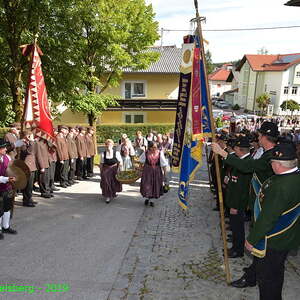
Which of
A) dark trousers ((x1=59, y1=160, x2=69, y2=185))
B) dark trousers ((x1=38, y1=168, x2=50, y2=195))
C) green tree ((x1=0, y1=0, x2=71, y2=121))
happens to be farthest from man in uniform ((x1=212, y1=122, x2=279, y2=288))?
green tree ((x1=0, y1=0, x2=71, y2=121))

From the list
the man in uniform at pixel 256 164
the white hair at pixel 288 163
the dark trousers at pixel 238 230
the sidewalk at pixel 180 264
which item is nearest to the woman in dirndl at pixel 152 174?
the sidewalk at pixel 180 264

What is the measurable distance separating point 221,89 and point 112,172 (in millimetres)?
80288

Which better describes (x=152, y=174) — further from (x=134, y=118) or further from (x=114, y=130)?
(x=134, y=118)

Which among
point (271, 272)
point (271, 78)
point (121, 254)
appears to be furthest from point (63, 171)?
point (271, 78)

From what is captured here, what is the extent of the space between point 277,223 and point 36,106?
6228 mm

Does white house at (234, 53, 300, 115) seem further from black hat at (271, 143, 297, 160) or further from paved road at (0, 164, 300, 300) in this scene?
black hat at (271, 143, 297, 160)

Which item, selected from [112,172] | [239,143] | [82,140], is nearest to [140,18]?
[82,140]

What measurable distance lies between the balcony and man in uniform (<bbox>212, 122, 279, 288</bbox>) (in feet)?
73.7

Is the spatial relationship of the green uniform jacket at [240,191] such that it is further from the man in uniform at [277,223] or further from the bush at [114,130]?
the bush at [114,130]

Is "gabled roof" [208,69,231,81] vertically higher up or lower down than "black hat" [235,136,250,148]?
higher up

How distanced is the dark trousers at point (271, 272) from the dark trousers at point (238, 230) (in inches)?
69.3

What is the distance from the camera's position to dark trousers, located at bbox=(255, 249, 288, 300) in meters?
3.73

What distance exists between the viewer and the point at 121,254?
229 inches

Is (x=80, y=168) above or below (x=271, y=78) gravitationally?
below
